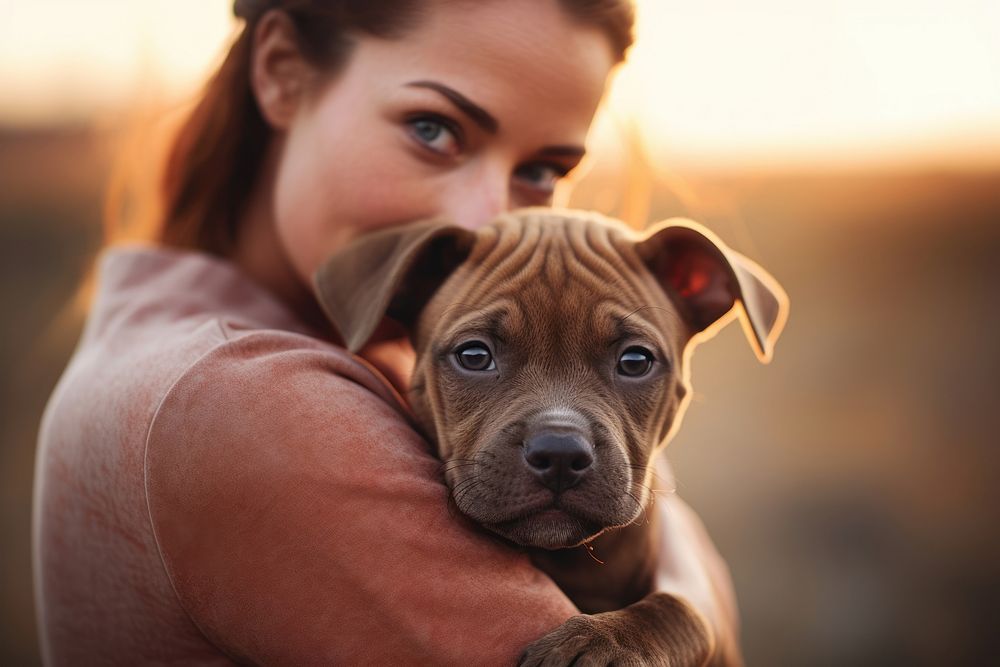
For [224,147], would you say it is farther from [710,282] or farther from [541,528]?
[541,528]

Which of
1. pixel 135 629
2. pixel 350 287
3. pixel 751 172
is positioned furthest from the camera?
pixel 751 172

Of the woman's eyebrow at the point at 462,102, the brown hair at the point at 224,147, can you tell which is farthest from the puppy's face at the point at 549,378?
the brown hair at the point at 224,147

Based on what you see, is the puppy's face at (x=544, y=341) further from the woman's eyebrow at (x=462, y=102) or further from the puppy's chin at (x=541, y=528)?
the woman's eyebrow at (x=462, y=102)

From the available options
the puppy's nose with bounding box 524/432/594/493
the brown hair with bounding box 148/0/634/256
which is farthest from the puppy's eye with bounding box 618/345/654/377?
the brown hair with bounding box 148/0/634/256

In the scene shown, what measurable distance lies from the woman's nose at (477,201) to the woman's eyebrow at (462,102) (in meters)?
0.24

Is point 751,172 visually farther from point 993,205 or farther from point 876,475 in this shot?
point 876,475

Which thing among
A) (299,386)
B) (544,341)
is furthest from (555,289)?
(299,386)

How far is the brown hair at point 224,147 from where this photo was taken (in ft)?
11.1

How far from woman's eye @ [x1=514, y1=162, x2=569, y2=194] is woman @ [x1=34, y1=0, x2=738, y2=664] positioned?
10mm

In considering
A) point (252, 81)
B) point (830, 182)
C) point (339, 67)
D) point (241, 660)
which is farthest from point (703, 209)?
point (830, 182)

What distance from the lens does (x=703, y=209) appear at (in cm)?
403

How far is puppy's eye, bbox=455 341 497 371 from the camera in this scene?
286cm

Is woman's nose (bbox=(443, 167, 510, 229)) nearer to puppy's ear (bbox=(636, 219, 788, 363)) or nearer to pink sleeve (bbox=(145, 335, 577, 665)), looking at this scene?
puppy's ear (bbox=(636, 219, 788, 363))

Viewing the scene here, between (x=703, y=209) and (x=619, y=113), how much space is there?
61cm
